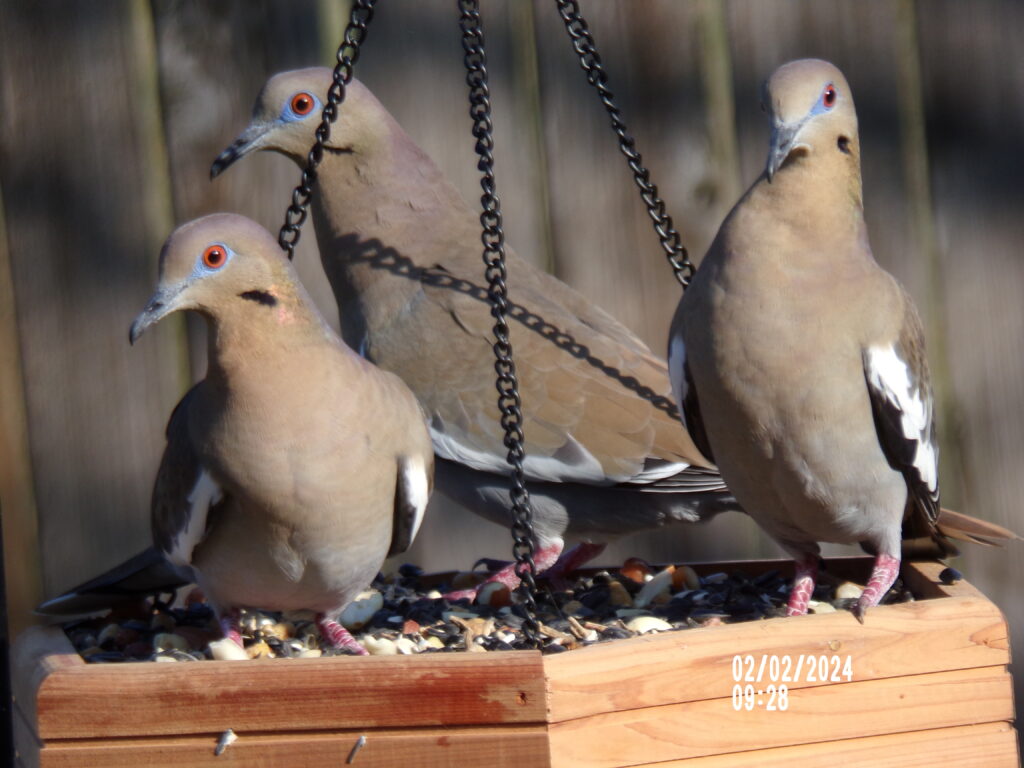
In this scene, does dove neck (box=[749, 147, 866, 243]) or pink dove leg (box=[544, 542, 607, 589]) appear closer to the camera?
dove neck (box=[749, 147, 866, 243])

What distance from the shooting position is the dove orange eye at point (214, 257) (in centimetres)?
166

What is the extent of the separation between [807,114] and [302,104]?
1004 mm

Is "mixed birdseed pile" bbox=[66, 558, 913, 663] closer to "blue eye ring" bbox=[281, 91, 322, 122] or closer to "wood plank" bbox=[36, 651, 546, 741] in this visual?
"wood plank" bbox=[36, 651, 546, 741]

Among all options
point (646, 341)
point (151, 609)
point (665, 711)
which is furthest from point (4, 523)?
point (665, 711)

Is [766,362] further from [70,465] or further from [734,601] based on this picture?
[70,465]

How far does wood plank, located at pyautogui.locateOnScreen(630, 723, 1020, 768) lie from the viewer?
1611mm

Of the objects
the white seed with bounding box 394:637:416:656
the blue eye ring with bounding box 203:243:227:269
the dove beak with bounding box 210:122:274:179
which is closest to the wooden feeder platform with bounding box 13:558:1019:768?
the white seed with bounding box 394:637:416:656

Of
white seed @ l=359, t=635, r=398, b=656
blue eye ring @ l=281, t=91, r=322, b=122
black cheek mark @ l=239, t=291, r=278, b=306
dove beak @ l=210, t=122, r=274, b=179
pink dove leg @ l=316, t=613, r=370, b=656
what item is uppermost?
blue eye ring @ l=281, t=91, r=322, b=122

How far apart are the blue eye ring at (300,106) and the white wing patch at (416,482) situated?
770 millimetres

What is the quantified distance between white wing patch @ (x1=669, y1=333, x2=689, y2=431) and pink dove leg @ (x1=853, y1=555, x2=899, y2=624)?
394 mm

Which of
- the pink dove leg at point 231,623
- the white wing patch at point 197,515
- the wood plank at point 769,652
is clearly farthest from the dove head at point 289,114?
the wood plank at point 769,652

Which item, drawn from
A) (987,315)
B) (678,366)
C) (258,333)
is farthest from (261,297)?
(987,315)

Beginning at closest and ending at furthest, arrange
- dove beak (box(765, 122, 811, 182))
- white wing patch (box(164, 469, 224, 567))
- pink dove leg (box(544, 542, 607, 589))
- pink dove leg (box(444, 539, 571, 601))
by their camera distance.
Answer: dove beak (box(765, 122, 811, 182)) < white wing patch (box(164, 469, 224, 567)) < pink dove leg (box(444, 539, 571, 601)) < pink dove leg (box(544, 542, 607, 589))

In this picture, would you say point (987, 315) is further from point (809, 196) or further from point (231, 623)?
point (231, 623)
